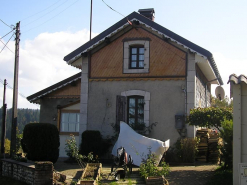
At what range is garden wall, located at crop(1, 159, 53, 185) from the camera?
11.5 m

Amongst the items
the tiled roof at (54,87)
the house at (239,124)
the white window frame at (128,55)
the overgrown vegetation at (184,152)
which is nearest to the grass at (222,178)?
the house at (239,124)

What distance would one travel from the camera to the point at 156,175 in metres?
11.1

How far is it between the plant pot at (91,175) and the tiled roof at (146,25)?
627cm

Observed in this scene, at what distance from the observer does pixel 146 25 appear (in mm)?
16922

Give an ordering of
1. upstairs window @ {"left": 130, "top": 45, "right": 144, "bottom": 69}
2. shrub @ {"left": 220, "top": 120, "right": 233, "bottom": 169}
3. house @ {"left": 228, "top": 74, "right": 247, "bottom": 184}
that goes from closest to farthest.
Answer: house @ {"left": 228, "top": 74, "right": 247, "bottom": 184}
shrub @ {"left": 220, "top": 120, "right": 233, "bottom": 169}
upstairs window @ {"left": 130, "top": 45, "right": 144, "bottom": 69}

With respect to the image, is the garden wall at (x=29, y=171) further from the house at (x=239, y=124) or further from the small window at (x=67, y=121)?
the small window at (x=67, y=121)

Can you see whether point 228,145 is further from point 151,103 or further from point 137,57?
point 137,57

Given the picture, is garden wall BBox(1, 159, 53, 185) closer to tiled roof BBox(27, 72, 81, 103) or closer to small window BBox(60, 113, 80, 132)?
small window BBox(60, 113, 80, 132)

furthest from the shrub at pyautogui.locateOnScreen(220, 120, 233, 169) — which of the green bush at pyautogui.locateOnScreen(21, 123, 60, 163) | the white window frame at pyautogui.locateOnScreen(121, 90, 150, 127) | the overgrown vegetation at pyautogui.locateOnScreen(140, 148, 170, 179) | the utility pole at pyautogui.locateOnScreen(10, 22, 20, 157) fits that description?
the utility pole at pyautogui.locateOnScreen(10, 22, 20, 157)

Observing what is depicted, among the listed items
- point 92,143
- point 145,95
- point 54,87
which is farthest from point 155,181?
point 54,87

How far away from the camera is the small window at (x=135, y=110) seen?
1717cm

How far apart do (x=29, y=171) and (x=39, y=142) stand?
158cm

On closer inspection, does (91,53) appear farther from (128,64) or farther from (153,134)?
(153,134)

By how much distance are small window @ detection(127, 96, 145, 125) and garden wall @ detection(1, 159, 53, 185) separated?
18.3 feet
